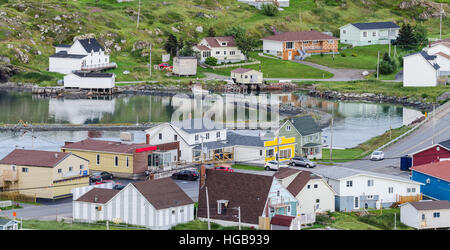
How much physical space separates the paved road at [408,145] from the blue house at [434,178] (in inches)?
81.2

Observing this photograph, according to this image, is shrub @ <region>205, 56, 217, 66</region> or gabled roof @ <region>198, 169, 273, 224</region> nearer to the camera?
gabled roof @ <region>198, 169, 273, 224</region>

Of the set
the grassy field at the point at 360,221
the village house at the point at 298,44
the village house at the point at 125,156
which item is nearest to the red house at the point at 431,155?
the grassy field at the point at 360,221

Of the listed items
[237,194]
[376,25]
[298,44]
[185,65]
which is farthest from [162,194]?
[376,25]

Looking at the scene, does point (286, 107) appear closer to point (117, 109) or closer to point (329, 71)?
point (117, 109)

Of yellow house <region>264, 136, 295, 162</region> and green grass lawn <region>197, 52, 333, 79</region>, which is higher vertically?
green grass lawn <region>197, 52, 333, 79</region>

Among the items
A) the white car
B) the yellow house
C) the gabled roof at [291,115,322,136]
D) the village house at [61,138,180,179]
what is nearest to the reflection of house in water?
the gabled roof at [291,115,322,136]

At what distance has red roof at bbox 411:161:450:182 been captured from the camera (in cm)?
3822

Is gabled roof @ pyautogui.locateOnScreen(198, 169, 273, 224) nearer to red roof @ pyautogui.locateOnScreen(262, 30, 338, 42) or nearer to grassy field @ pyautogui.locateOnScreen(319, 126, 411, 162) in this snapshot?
grassy field @ pyautogui.locateOnScreen(319, 126, 411, 162)

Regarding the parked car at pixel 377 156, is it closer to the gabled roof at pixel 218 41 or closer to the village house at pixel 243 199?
the village house at pixel 243 199

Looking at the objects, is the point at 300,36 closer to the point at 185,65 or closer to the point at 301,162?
the point at 185,65

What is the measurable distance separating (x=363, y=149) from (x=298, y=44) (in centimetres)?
5598

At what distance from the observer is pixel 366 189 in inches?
1436

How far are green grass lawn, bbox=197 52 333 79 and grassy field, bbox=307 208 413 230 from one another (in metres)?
65.8

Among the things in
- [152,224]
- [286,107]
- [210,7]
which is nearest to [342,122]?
[286,107]
